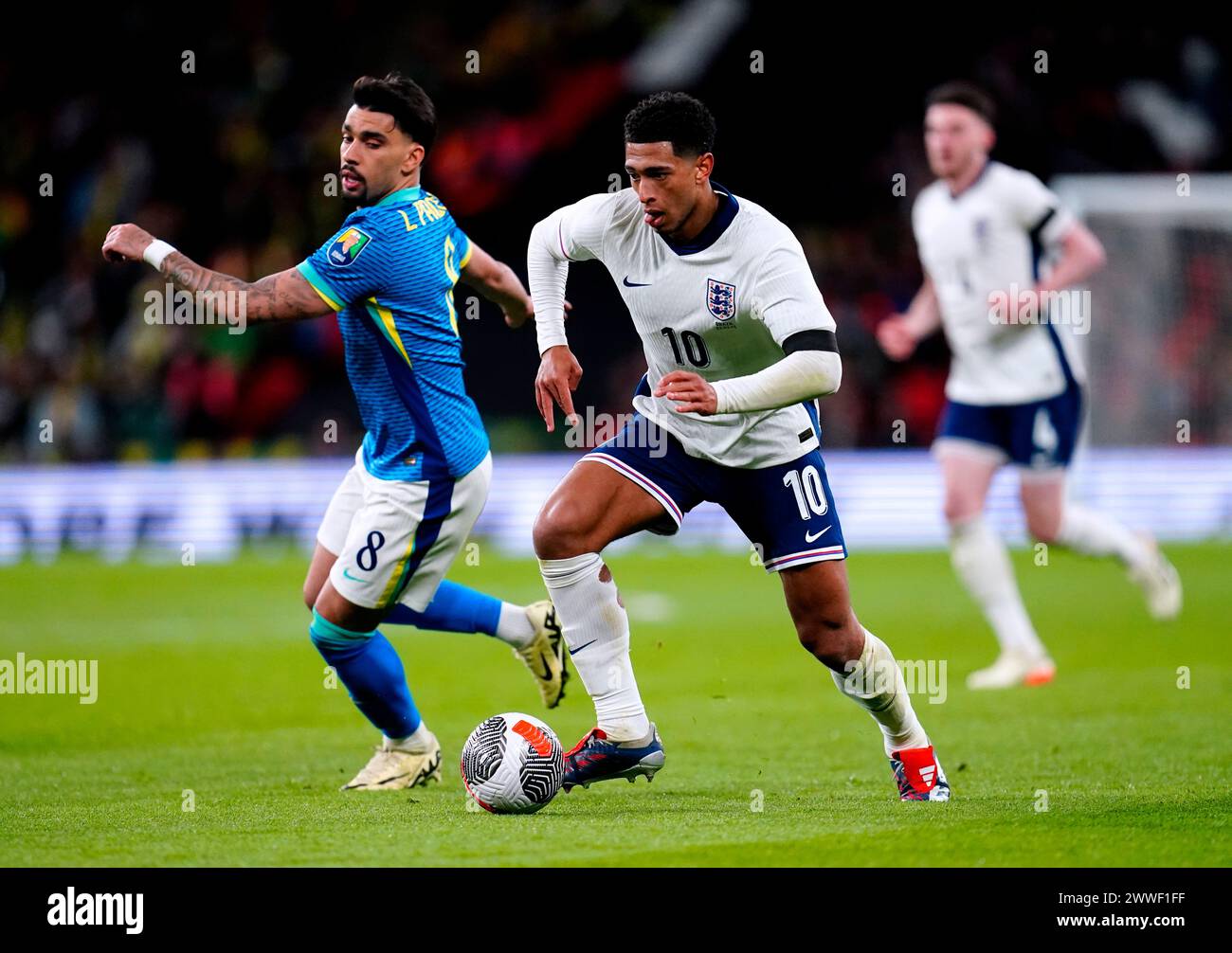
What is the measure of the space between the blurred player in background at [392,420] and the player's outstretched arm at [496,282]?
81 millimetres

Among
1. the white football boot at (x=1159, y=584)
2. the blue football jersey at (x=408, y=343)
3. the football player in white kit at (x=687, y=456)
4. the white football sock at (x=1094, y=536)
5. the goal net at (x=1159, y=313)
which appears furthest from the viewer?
the goal net at (x=1159, y=313)

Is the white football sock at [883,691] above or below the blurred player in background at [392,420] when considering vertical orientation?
below

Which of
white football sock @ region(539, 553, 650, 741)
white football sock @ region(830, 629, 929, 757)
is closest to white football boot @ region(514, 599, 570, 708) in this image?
white football sock @ region(539, 553, 650, 741)

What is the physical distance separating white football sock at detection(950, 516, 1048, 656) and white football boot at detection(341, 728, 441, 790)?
409cm

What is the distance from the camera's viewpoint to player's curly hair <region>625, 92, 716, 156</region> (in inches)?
224

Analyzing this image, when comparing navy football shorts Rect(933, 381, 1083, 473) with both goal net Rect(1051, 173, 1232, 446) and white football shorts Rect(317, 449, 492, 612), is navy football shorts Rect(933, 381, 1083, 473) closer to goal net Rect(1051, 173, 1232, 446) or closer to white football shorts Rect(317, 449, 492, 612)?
white football shorts Rect(317, 449, 492, 612)

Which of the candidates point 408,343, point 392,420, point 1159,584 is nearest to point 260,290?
point 408,343

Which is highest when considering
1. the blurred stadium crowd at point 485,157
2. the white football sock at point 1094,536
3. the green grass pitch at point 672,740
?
the blurred stadium crowd at point 485,157

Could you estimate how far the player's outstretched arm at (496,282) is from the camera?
6.85 meters

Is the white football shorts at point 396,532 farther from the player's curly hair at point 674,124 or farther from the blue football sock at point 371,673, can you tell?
the player's curly hair at point 674,124

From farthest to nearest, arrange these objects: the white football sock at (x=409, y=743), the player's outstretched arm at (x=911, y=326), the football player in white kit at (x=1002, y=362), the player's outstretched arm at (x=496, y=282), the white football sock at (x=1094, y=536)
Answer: the white football sock at (x=1094, y=536) → the football player in white kit at (x=1002, y=362) → the player's outstretched arm at (x=911, y=326) → the player's outstretched arm at (x=496, y=282) → the white football sock at (x=409, y=743)

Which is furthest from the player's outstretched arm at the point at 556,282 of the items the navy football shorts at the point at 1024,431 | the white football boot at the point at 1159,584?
the white football boot at the point at 1159,584

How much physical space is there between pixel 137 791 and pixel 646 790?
1.90m

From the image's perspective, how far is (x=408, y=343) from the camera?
6414mm
